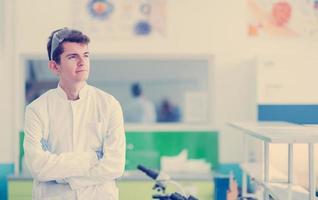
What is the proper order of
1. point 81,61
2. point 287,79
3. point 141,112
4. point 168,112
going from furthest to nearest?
point 168,112, point 141,112, point 287,79, point 81,61

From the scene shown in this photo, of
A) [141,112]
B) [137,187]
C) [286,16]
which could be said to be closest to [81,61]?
[137,187]

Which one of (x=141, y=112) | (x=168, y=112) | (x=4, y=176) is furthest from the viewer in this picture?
(x=168, y=112)

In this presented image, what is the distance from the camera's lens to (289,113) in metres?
5.03

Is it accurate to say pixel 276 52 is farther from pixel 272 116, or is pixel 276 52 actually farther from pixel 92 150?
pixel 92 150

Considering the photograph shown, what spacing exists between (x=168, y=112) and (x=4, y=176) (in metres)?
3.94

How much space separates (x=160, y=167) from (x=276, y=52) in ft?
5.14

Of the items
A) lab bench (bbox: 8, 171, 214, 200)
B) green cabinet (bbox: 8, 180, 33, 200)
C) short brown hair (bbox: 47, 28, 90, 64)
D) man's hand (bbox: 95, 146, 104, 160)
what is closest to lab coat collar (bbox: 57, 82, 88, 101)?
short brown hair (bbox: 47, 28, 90, 64)

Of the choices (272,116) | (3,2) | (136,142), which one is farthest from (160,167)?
(3,2)

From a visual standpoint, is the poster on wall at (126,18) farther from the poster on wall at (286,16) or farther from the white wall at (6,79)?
the poster on wall at (286,16)

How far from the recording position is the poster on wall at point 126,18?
17.9ft

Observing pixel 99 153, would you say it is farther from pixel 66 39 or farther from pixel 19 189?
pixel 19 189

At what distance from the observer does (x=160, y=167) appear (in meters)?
5.46

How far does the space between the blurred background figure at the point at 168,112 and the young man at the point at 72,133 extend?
6155 millimetres

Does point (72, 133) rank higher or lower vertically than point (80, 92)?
lower
